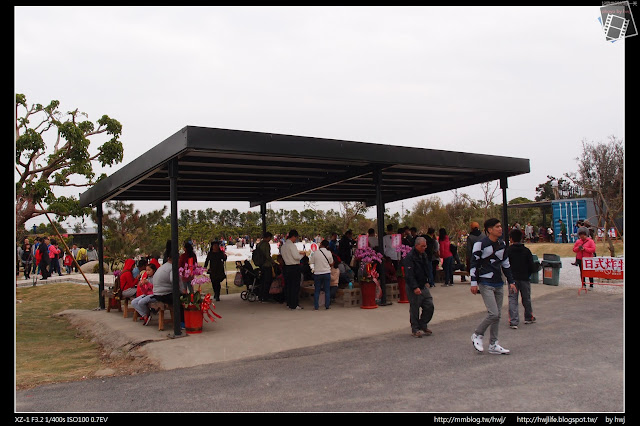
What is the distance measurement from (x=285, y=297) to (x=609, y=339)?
6.71 metres

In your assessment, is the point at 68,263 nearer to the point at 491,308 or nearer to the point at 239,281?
the point at 239,281

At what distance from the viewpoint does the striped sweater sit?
19.1 feet

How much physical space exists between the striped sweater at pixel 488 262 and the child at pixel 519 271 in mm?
1563

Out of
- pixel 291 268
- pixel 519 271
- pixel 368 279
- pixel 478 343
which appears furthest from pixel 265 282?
pixel 478 343

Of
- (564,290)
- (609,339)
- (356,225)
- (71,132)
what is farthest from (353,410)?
(356,225)

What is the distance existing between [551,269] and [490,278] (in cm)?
743

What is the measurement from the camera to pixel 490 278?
5801 millimetres

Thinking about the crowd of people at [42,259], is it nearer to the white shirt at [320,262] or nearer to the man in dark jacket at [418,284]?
the white shirt at [320,262]

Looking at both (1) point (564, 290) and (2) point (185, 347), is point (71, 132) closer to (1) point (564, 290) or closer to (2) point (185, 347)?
(2) point (185, 347)

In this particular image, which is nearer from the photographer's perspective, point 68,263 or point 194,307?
point 194,307

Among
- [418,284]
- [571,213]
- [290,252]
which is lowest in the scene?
[418,284]

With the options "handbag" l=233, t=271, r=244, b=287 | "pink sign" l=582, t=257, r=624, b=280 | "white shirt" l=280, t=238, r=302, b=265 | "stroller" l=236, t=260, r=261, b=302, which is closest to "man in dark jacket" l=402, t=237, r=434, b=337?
"white shirt" l=280, t=238, r=302, b=265

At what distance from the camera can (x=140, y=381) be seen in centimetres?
528

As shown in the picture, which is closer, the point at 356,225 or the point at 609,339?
the point at 609,339
